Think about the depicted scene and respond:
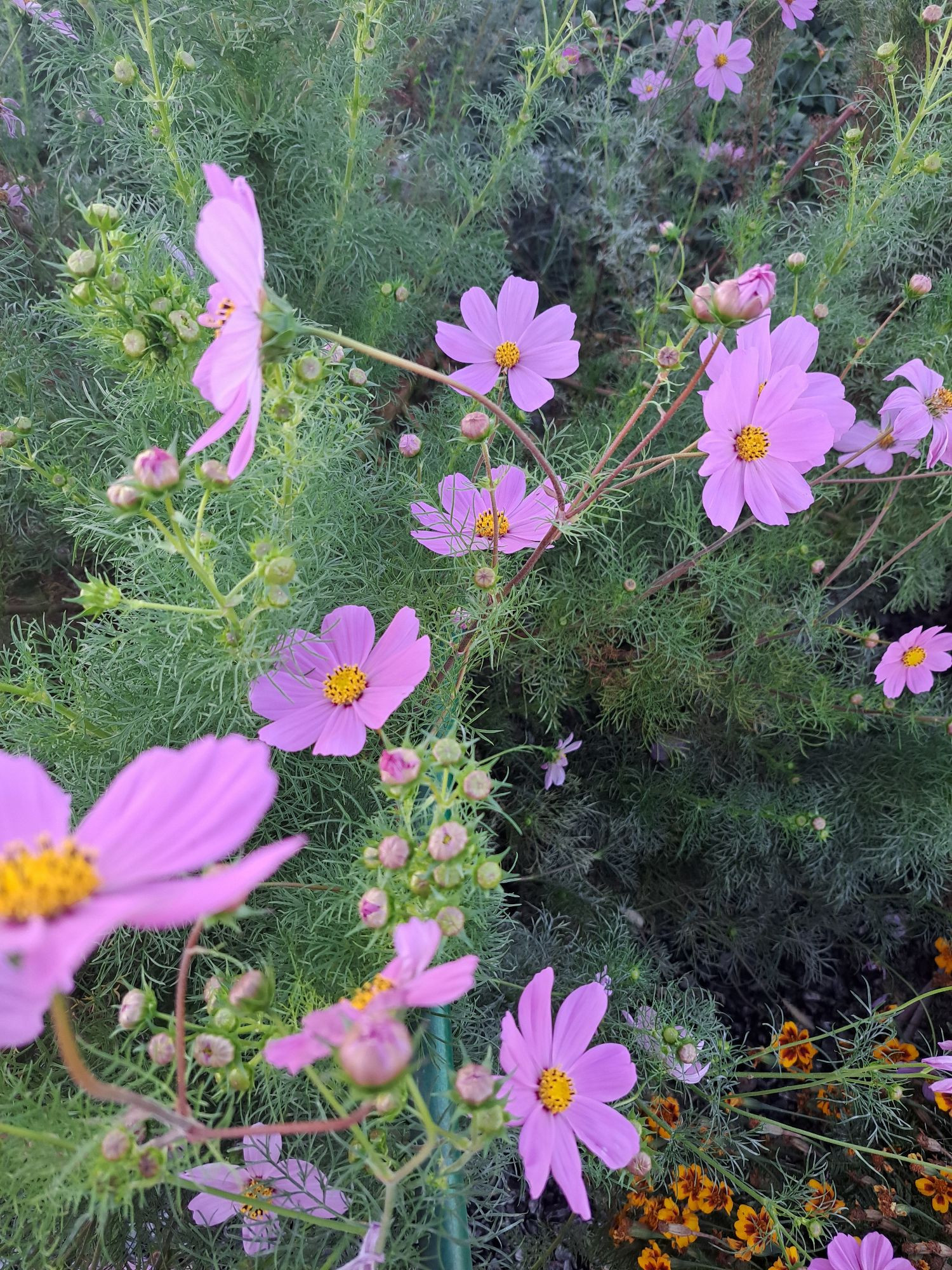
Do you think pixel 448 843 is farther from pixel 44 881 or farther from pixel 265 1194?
pixel 265 1194

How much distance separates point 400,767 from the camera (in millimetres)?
533

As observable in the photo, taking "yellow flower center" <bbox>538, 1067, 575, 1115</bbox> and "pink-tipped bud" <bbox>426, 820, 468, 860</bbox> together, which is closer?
"pink-tipped bud" <bbox>426, 820, 468, 860</bbox>

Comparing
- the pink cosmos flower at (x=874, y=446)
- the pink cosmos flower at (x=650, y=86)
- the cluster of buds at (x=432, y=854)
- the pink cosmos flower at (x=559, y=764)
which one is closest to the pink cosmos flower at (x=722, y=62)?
the pink cosmos flower at (x=650, y=86)

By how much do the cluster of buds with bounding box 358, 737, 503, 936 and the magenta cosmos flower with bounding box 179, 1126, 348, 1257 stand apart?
0.77 ft

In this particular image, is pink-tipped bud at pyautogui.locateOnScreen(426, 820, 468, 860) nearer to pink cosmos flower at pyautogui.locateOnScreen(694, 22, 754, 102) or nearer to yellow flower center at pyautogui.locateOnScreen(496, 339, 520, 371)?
yellow flower center at pyautogui.locateOnScreen(496, 339, 520, 371)

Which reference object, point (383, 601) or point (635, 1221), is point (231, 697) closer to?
point (383, 601)

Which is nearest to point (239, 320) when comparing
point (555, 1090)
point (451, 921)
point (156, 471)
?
point (156, 471)

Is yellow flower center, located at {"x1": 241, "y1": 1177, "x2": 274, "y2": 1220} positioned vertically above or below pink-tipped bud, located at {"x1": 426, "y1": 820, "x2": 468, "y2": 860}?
below

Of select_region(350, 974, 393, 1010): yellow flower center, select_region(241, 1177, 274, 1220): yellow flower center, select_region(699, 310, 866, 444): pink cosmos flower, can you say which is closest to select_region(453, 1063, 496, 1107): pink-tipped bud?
select_region(350, 974, 393, 1010): yellow flower center

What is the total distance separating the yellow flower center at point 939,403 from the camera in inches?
40.1

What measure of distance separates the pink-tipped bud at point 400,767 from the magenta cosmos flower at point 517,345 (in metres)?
0.58

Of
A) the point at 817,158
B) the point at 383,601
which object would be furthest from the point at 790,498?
the point at 817,158

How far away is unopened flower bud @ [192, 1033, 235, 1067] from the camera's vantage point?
0.52 m

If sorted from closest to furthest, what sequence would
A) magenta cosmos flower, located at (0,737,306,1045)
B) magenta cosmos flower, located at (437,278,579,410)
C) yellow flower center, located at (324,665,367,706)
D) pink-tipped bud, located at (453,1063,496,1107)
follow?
magenta cosmos flower, located at (0,737,306,1045) < pink-tipped bud, located at (453,1063,496,1107) < yellow flower center, located at (324,665,367,706) < magenta cosmos flower, located at (437,278,579,410)
